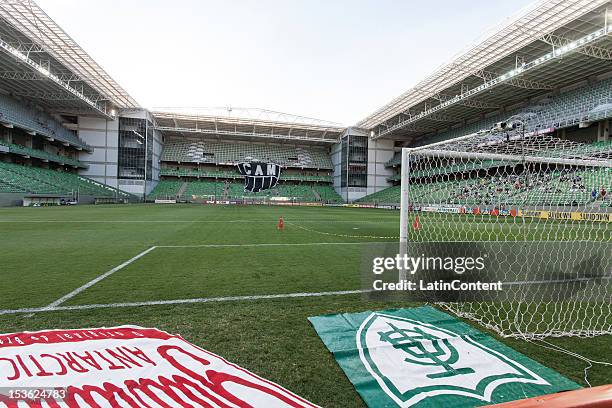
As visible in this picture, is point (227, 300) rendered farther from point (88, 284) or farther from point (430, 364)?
point (430, 364)

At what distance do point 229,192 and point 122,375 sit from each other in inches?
2122

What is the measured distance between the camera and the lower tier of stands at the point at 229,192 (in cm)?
5153

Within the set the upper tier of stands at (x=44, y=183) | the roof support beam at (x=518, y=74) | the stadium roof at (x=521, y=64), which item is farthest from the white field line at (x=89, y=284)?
the upper tier of stands at (x=44, y=183)

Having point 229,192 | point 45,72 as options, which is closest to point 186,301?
point 45,72

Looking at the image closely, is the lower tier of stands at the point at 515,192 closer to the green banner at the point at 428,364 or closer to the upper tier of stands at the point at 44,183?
the green banner at the point at 428,364

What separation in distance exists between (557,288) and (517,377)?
10.2 ft

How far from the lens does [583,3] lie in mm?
19469

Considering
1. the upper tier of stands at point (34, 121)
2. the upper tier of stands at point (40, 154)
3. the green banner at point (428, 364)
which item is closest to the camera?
the green banner at point (428, 364)

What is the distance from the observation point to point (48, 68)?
96.2 feet

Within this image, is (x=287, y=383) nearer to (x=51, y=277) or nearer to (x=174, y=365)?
(x=174, y=365)

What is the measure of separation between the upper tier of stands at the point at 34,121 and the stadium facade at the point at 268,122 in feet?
0.60

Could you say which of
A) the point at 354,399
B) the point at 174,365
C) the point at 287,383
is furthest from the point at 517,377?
the point at 174,365

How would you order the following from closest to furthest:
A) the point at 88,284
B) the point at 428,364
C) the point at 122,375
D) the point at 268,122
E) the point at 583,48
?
the point at 122,375
the point at 428,364
the point at 88,284
the point at 583,48
the point at 268,122

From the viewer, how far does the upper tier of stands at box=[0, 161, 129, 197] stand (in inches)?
1116
